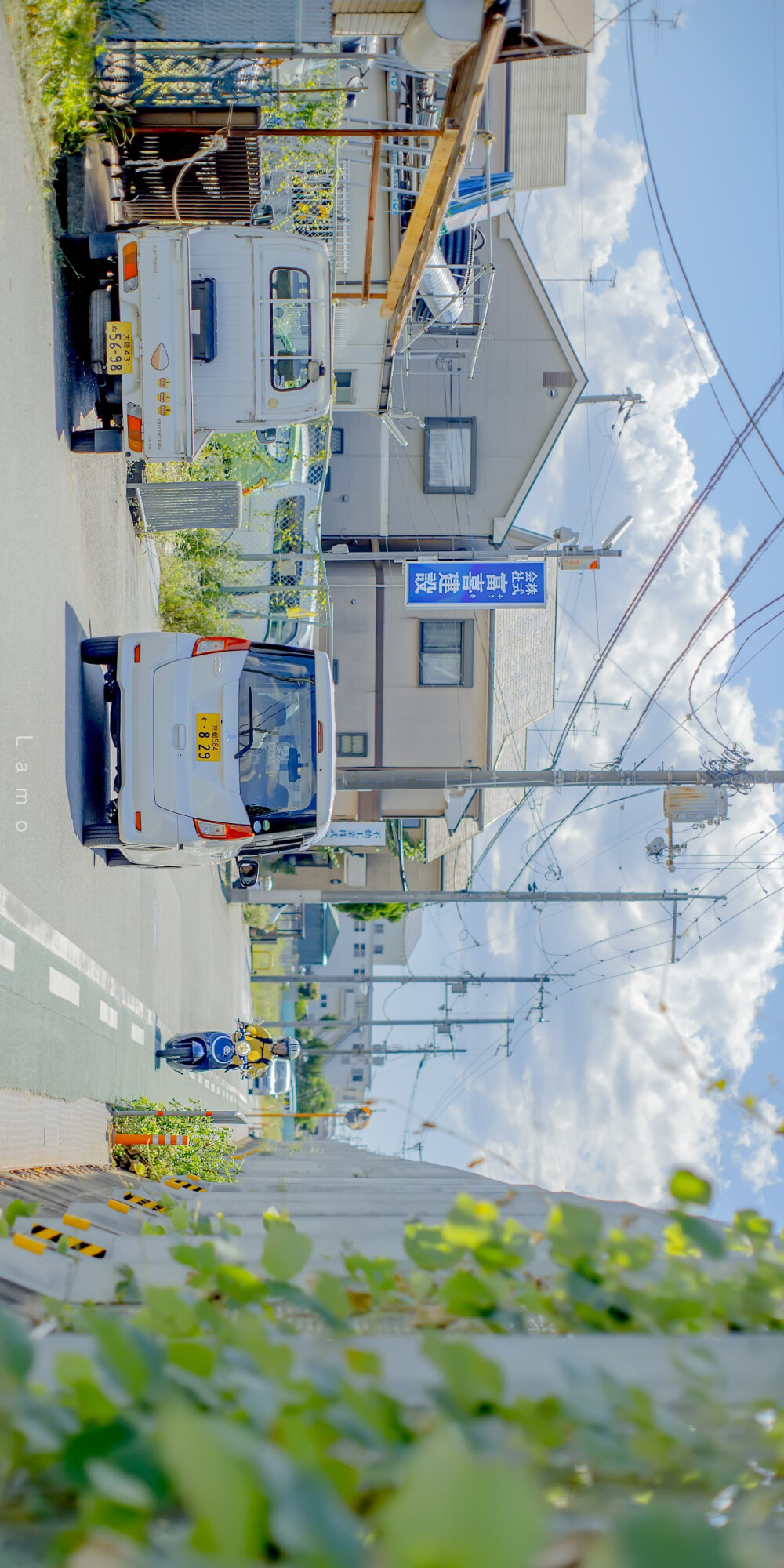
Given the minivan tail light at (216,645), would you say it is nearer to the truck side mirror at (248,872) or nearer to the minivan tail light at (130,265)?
the truck side mirror at (248,872)

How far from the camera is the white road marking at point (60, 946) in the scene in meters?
8.31

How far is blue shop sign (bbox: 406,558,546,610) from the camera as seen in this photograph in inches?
570

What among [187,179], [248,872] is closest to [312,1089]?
[248,872]

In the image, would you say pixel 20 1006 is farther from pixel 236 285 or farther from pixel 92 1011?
pixel 236 285

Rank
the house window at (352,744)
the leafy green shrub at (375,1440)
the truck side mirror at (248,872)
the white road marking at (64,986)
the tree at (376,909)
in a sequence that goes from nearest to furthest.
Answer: the leafy green shrub at (375,1440)
the white road marking at (64,986)
the truck side mirror at (248,872)
the house window at (352,744)
the tree at (376,909)

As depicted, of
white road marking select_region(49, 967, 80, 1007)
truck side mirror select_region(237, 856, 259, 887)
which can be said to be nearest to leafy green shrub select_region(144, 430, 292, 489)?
truck side mirror select_region(237, 856, 259, 887)

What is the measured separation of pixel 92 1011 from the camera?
35.8 feet

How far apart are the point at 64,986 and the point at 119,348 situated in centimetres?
671

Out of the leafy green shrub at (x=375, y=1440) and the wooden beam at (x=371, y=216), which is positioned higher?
the wooden beam at (x=371, y=216)

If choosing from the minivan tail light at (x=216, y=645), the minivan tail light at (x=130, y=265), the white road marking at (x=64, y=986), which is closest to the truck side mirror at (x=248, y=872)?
the minivan tail light at (x=216, y=645)

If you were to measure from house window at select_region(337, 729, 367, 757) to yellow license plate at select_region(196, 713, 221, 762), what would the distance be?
13.7m

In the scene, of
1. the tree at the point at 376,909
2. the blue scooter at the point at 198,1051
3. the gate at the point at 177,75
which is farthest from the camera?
the tree at the point at 376,909

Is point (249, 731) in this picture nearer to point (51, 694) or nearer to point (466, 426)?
point (51, 694)

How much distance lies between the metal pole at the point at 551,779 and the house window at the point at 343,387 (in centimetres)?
903
